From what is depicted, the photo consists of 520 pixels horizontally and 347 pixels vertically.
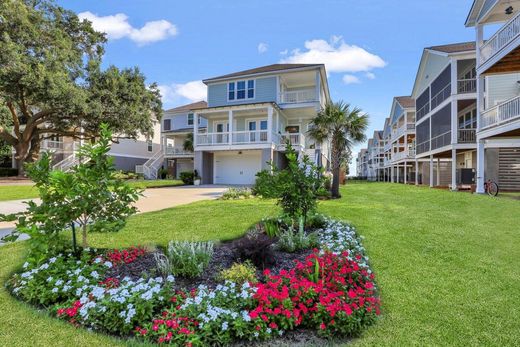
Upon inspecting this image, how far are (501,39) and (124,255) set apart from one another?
635 inches

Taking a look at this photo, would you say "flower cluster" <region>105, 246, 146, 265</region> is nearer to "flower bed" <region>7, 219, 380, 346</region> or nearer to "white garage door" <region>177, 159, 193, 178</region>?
"flower bed" <region>7, 219, 380, 346</region>

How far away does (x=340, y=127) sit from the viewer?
44.4 ft

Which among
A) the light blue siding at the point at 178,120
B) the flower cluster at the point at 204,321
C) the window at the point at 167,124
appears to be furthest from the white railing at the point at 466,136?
the window at the point at 167,124

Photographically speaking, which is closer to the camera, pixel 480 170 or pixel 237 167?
pixel 480 170

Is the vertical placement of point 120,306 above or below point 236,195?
below

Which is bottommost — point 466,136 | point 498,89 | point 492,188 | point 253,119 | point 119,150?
point 492,188

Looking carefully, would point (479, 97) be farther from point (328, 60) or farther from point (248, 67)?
point (248, 67)

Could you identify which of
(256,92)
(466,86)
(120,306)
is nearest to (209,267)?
(120,306)

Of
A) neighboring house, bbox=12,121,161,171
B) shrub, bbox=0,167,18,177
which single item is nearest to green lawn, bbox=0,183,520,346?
neighboring house, bbox=12,121,161,171

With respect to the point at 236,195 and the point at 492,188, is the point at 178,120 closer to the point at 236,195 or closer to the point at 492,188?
the point at 236,195

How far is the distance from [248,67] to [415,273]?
90.4ft

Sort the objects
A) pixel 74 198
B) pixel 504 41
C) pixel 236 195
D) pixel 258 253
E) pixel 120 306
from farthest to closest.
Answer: pixel 236 195 → pixel 504 41 → pixel 258 253 → pixel 74 198 → pixel 120 306

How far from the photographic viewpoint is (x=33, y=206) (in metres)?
3.70

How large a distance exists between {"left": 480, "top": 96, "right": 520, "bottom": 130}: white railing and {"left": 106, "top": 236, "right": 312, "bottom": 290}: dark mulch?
11764 mm
